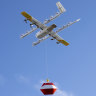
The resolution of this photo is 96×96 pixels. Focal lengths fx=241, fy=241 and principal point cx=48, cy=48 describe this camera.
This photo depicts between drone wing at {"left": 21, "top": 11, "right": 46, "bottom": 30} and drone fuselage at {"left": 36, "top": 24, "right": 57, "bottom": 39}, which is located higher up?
drone wing at {"left": 21, "top": 11, "right": 46, "bottom": 30}

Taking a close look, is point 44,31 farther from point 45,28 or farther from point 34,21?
point 34,21

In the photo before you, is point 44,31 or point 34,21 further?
point 34,21

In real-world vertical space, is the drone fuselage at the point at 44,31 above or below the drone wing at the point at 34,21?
below

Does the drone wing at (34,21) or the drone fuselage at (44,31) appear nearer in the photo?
the drone fuselage at (44,31)

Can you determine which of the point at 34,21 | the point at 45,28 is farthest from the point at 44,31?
the point at 34,21

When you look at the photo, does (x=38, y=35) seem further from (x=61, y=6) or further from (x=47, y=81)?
(x=47, y=81)

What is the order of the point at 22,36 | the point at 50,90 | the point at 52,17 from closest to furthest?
the point at 50,90
the point at 52,17
the point at 22,36

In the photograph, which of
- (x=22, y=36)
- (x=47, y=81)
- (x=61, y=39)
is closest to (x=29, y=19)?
(x=22, y=36)

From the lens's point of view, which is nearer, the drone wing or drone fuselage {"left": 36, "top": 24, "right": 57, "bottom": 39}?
drone fuselage {"left": 36, "top": 24, "right": 57, "bottom": 39}

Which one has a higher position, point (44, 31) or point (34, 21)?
point (34, 21)

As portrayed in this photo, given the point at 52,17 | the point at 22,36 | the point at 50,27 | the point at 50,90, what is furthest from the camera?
the point at 22,36

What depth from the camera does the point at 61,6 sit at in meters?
57.0

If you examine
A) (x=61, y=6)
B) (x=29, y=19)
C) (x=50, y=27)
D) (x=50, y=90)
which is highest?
(x=61, y=6)

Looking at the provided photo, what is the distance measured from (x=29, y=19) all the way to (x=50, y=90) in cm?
2220
